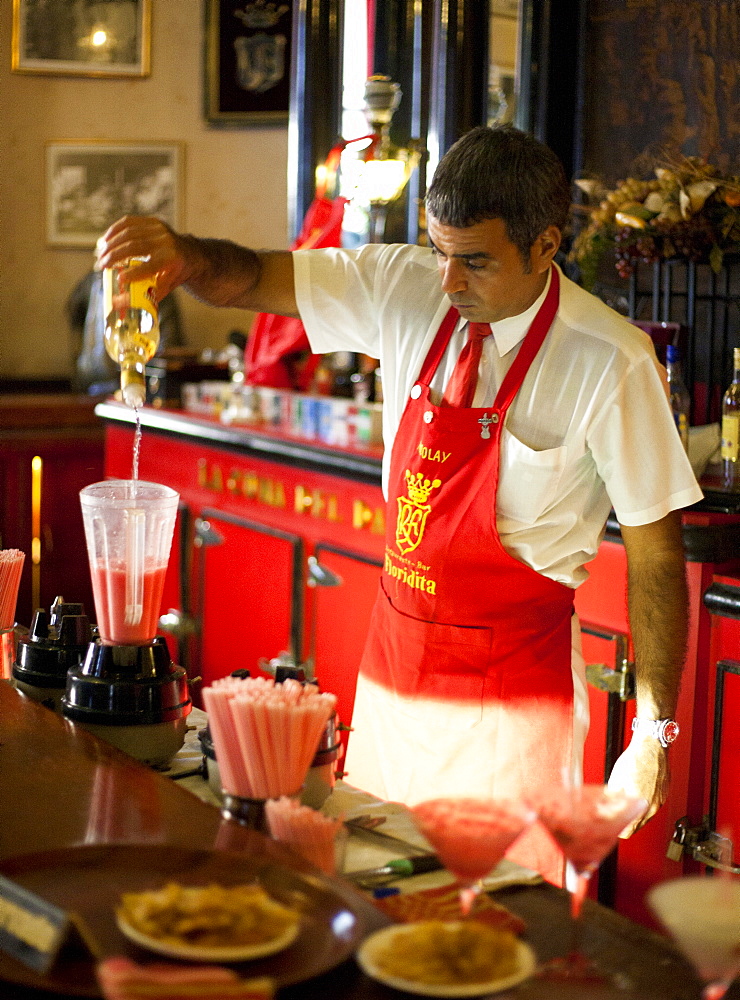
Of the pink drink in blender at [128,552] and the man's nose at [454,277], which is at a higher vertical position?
the man's nose at [454,277]

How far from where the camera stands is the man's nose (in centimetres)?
192

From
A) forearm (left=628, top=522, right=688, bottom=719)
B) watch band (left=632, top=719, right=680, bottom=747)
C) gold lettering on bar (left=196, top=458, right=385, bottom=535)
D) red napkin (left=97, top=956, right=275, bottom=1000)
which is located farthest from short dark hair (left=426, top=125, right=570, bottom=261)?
gold lettering on bar (left=196, top=458, right=385, bottom=535)

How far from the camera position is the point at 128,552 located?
5.64ft

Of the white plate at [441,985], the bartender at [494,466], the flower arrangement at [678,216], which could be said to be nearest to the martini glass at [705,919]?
the white plate at [441,985]

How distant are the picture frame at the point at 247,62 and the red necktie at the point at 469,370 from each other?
4.59 meters

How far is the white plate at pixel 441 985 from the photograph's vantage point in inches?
40.5

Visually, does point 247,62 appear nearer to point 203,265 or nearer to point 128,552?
point 203,265

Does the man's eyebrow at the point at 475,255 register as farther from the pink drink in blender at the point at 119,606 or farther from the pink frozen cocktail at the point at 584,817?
the pink frozen cocktail at the point at 584,817

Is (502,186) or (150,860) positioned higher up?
(502,186)

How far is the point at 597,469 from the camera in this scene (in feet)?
6.48

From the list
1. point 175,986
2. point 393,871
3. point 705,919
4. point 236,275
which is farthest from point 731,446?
point 175,986

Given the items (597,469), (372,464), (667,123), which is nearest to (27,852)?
(597,469)

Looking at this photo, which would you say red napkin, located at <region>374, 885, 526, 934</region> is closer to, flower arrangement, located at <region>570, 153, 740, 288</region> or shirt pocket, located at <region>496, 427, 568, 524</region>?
shirt pocket, located at <region>496, 427, 568, 524</region>

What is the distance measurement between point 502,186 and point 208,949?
4.06 feet
